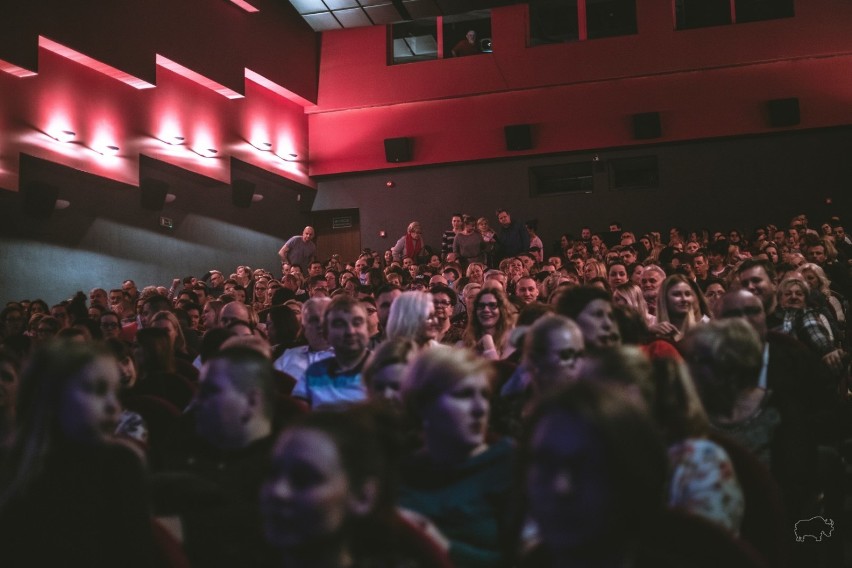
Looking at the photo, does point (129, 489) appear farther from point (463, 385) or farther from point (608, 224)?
point (608, 224)

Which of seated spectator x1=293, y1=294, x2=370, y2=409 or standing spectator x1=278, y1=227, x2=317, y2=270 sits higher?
standing spectator x1=278, y1=227, x2=317, y2=270

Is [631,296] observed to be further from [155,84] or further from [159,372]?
[155,84]

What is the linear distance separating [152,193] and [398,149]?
4.71 m

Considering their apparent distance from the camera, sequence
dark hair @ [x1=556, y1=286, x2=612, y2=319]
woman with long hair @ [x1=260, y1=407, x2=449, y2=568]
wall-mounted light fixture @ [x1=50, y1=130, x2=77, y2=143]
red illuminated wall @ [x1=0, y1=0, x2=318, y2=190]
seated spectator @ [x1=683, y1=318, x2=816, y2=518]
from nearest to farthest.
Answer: woman with long hair @ [x1=260, y1=407, x2=449, y2=568] < seated spectator @ [x1=683, y1=318, x2=816, y2=518] < dark hair @ [x1=556, y1=286, x2=612, y2=319] < red illuminated wall @ [x1=0, y1=0, x2=318, y2=190] < wall-mounted light fixture @ [x1=50, y1=130, x2=77, y2=143]

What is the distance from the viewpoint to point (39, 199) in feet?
32.0

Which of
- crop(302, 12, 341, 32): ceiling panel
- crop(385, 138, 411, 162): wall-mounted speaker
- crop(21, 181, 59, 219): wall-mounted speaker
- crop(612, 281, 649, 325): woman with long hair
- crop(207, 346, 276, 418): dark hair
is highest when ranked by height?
crop(302, 12, 341, 32): ceiling panel

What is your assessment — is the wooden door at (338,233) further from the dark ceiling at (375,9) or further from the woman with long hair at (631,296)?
the woman with long hair at (631,296)

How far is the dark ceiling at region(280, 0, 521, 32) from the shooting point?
1322 centimetres

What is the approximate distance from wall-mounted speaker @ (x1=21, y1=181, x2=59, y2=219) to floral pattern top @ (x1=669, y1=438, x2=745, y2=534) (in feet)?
30.9

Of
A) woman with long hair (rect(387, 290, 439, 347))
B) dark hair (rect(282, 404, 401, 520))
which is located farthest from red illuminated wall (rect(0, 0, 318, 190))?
dark hair (rect(282, 404, 401, 520))

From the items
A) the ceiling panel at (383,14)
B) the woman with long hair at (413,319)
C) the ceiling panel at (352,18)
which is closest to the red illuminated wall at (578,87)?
the ceiling panel at (352,18)

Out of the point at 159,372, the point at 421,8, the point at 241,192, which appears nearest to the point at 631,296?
the point at 159,372

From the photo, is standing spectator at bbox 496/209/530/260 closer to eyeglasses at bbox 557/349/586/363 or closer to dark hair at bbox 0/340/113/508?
eyeglasses at bbox 557/349/586/363

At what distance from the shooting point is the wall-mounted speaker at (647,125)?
537 inches
